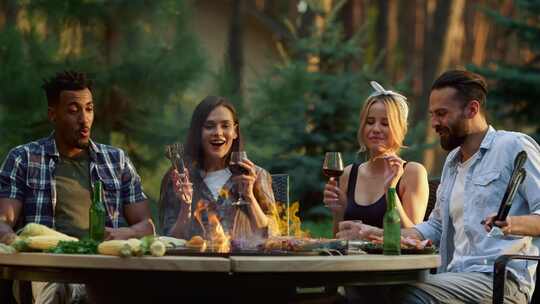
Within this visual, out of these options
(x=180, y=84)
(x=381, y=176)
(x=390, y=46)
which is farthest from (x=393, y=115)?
(x=390, y=46)

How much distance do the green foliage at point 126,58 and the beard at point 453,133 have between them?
6.39 metres

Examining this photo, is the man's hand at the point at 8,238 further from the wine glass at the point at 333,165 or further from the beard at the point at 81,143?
the wine glass at the point at 333,165

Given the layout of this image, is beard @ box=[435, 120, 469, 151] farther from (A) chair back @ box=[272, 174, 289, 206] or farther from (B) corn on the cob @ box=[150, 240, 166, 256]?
(B) corn on the cob @ box=[150, 240, 166, 256]

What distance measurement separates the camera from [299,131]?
12.4 m

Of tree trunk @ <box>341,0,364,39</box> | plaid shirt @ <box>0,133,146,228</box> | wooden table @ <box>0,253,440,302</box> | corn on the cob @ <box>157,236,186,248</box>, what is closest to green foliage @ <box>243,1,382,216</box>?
plaid shirt @ <box>0,133,146,228</box>

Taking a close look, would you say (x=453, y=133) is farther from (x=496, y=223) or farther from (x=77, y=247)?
(x=77, y=247)

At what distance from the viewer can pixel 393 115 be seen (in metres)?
5.93

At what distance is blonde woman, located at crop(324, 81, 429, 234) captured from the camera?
5.78 m

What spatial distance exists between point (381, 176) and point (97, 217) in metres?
1.90

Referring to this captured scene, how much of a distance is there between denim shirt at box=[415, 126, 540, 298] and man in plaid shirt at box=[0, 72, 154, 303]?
1556 mm

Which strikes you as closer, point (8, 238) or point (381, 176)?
point (8, 238)

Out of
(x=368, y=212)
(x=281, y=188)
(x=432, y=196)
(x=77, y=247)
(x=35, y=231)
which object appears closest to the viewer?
(x=77, y=247)

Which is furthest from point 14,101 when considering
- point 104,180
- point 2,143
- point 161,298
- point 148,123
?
point 161,298

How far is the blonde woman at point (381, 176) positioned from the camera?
19.0 feet
